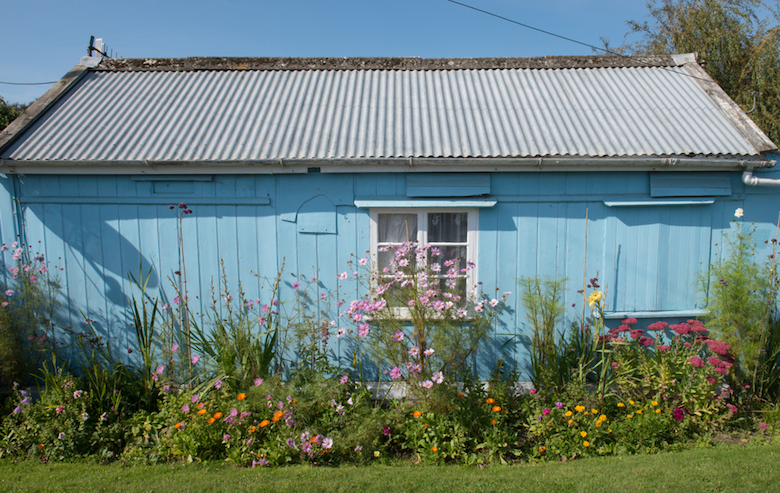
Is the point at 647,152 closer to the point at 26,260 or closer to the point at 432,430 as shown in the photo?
the point at 432,430

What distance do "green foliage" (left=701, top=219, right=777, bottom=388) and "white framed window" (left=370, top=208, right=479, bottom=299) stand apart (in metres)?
2.53

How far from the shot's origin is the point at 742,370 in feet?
15.0

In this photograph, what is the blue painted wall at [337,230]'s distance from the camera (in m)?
4.87

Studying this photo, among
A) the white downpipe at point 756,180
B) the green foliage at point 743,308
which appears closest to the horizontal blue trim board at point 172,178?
the green foliage at point 743,308

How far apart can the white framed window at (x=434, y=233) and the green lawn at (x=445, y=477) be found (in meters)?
1.97

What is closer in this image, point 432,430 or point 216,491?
point 216,491

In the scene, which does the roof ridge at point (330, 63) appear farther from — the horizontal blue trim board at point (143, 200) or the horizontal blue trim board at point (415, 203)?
the horizontal blue trim board at point (415, 203)

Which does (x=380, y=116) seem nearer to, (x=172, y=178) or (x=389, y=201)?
(x=389, y=201)

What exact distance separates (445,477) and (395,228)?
2586 millimetres

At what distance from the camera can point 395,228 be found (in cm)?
504

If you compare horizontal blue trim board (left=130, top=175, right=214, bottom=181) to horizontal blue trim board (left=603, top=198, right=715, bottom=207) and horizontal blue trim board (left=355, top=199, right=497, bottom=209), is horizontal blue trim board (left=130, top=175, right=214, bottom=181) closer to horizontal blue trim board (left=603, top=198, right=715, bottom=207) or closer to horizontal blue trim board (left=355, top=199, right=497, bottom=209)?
horizontal blue trim board (left=355, top=199, right=497, bottom=209)

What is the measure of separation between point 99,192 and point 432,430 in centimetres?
445

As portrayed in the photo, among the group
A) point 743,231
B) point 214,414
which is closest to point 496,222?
point 743,231

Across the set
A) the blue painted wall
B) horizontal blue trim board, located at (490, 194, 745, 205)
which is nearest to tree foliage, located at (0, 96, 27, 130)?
the blue painted wall
